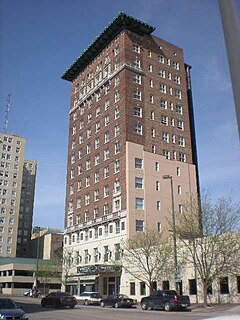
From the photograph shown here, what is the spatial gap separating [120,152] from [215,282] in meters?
25.3

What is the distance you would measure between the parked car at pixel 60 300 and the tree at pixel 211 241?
11.5 m

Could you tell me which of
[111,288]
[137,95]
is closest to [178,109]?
[137,95]

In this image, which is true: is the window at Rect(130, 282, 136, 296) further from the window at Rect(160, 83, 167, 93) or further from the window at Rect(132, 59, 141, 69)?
the window at Rect(132, 59, 141, 69)

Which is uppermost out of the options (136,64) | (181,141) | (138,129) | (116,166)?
(136,64)

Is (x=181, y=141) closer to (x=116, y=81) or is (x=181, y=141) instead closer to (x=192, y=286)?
(x=116, y=81)

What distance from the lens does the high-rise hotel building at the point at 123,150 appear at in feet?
176

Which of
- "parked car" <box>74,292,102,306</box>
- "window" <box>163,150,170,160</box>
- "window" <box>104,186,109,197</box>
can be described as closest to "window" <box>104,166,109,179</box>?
"window" <box>104,186,109,197</box>

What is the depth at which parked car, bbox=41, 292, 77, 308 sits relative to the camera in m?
33.5

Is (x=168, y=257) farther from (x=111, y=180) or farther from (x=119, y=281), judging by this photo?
(x=111, y=180)

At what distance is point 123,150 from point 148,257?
1744 cm

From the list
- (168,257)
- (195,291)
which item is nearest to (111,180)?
(168,257)

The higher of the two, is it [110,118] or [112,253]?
[110,118]

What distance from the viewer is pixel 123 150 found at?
180 feet

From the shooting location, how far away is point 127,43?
61031 millimetres
